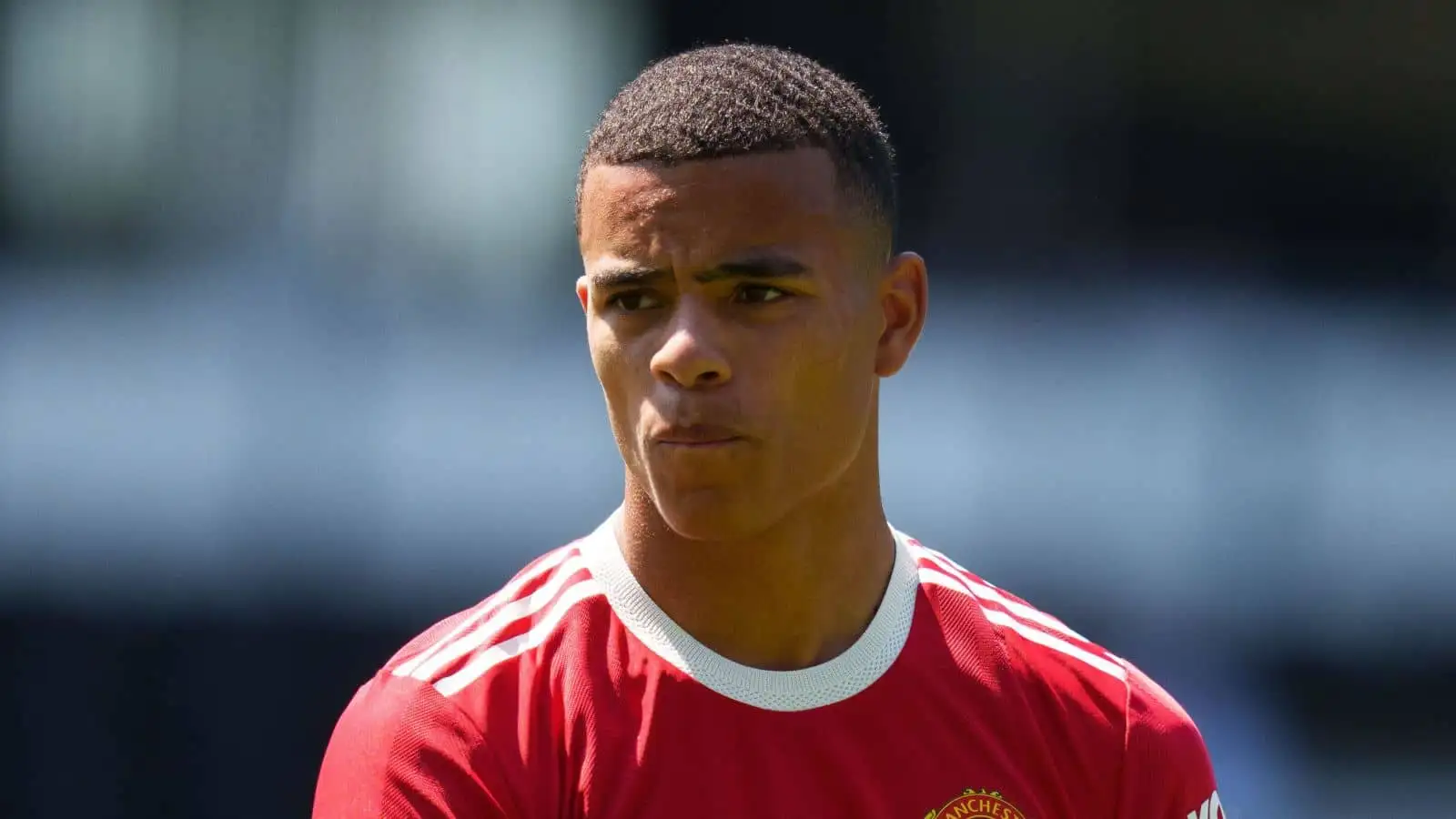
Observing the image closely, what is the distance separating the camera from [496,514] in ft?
15.5

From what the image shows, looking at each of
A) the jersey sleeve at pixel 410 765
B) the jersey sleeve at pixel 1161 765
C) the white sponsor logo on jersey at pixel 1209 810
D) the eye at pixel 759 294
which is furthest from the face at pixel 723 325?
the white sponsor logo on jersey at pixel 1209 810

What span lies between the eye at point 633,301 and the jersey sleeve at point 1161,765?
833 millimetres

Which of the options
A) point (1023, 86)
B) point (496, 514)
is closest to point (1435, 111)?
point (1023, 86)

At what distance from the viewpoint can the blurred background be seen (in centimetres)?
463

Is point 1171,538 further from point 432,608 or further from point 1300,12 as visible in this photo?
point 432,608

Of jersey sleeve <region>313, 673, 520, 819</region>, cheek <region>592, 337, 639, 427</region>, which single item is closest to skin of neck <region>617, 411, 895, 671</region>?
cheek <region>592, 337, 639, 427</region>

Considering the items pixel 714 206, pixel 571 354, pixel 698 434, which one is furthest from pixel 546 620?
pixel 571 354

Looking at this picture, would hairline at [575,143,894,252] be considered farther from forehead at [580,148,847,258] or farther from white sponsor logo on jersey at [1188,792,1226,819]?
white sponsor logo on jersey at [1188,792,1226,819]

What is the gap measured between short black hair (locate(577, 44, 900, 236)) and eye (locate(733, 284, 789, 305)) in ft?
0.53

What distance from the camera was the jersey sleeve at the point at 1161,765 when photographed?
2168 mm

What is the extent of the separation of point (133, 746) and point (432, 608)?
90 cm

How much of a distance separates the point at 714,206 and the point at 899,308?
0.38 metres

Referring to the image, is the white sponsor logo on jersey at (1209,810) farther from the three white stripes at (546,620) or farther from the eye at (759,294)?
the eye at (759,294)

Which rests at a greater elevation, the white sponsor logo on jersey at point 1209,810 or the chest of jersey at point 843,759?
the chest of jersey at point 843,759
